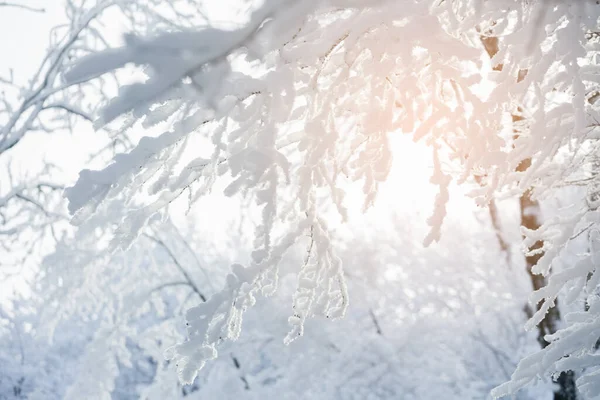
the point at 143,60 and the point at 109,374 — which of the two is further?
the point at 109,374

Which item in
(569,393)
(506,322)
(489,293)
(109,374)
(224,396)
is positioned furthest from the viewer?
(489,293)

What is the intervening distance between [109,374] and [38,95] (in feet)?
14.6

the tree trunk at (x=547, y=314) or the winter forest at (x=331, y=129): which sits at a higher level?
the winter forest at (x=331, y=129)

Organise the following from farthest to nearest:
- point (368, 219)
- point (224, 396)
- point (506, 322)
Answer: point (368, 219) → point (506, 322) → point (224, 396)

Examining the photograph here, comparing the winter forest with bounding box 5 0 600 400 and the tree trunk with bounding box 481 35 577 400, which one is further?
the tree trunk with bounding box 481 35 577 400

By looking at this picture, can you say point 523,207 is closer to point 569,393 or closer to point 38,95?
point 569,393

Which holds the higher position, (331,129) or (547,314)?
(331,129)

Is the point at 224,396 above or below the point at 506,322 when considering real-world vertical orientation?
above

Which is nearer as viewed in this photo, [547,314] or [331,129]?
[331,129]

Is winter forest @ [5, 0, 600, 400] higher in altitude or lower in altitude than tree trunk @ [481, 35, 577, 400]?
higher

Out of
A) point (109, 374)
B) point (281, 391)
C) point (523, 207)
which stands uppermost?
point (109, 374)

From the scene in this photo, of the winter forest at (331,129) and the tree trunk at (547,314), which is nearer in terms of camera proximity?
the winter forest at (331,129)

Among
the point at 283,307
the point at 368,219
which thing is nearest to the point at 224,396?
the point at 283,307

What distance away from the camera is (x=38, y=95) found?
5.68 metres
